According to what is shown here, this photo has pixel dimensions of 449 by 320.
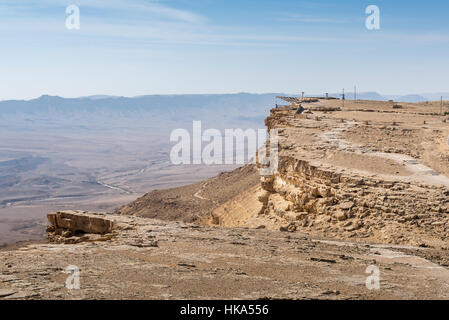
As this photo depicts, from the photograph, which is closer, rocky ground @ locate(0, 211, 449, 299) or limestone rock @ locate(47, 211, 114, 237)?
rocky ground @ locate(0, 211, 449, 299)

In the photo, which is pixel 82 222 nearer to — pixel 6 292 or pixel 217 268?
pixel 217 268

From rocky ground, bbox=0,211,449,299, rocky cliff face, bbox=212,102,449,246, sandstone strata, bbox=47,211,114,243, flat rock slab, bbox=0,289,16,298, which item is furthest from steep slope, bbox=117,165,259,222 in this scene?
flat rock slab, bbox=0,289,16,298

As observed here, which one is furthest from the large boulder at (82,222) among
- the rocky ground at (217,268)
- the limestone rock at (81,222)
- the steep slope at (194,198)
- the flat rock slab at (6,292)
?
the steep slope at (194,198)

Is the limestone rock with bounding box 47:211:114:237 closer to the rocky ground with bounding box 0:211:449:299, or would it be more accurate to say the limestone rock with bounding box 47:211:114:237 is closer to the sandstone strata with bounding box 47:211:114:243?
the sandstone strata with bounding box 47:211:114:243

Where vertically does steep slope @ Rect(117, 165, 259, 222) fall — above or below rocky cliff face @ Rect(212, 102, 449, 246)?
below

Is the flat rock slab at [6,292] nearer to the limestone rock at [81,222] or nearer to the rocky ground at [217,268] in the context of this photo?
the rocky ground at [217,268]

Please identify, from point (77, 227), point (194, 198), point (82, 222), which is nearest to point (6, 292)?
point (82, 222)

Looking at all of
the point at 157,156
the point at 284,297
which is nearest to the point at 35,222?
the point at 284,297

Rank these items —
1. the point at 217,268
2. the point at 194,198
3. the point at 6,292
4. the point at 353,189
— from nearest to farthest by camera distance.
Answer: the point at 6,292 < the point at 217,268 < the point at 353,189 < the point at 194,198

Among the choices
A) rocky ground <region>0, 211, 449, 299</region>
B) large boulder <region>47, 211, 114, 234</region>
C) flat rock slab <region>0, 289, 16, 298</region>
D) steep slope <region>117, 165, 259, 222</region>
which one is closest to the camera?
flat rock slab <region>0, 289, 16, 298</region>
